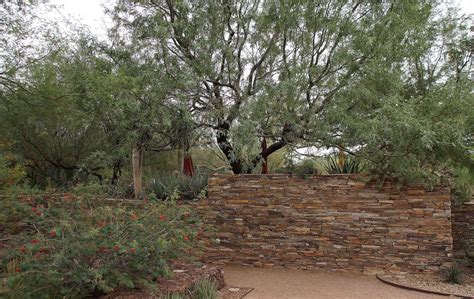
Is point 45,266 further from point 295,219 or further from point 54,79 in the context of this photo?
point 54,79

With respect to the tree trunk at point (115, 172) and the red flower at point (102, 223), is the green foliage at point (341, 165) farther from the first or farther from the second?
the tree trunk at point (115, 172)

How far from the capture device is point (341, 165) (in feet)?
24.4

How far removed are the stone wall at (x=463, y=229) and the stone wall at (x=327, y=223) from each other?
1.43 meters

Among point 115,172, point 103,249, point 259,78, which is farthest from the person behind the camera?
point 115,172

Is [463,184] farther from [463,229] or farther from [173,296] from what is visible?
[173,296]

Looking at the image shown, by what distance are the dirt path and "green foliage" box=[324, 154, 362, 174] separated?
182 centimetres

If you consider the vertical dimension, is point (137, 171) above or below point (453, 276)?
above

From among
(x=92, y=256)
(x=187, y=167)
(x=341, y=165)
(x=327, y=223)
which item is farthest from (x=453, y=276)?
(x=187, y=167)

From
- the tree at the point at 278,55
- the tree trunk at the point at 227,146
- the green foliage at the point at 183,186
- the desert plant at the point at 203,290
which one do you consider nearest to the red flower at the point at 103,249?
the desert plant at the point at 203,290

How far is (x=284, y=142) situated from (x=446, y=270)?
3.35m

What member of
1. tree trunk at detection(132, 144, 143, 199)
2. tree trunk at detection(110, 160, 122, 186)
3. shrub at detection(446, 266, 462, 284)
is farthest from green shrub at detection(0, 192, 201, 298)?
tree trunk at detection(110, 160, 122, 186)

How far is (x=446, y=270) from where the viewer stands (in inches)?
239

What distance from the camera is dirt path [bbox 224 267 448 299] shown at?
5.38 meters

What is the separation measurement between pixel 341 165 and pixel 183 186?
309 cm
